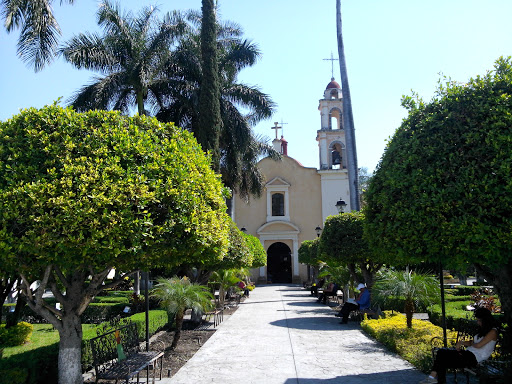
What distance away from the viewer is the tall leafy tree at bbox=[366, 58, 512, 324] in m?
5.38

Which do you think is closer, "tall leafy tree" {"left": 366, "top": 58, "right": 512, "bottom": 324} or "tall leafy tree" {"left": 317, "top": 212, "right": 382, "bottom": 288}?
"tall leafy tree" {"left": 366, "top": 58, "right": 512, "bottom": 324}

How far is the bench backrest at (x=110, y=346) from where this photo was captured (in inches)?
262

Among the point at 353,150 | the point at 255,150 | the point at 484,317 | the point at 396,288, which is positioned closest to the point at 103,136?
the point at 484,317

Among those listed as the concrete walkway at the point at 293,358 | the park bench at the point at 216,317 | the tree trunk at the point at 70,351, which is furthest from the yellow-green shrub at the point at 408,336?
the tree trunk at the point at 70,351

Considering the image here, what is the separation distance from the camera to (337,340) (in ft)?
34.5

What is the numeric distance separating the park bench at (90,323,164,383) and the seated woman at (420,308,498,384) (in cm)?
402

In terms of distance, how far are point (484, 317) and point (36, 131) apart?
607cm

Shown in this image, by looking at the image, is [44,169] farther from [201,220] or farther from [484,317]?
[484,317]

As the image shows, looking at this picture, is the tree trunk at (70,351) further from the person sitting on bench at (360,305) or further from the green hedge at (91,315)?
the green hedge at (91,315)

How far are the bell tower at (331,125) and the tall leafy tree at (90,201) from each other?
2697cm

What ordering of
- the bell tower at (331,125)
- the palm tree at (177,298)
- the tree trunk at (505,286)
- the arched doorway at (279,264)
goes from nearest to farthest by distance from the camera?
the tree trunk at (505,286), the palm tree at (177,298), the bell tower at (331,125), the arched doorway at (279,264)

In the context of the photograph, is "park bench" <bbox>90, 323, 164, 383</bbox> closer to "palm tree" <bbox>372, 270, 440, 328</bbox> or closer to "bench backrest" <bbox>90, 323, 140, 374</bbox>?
"bench backrest" <bbox>90, 323, 140, 374</bbox>

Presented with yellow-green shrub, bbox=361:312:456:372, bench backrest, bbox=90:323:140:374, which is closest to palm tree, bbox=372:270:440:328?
yellow-green shrub, bbox=361:312:456:372

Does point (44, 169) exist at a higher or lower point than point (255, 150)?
lower
